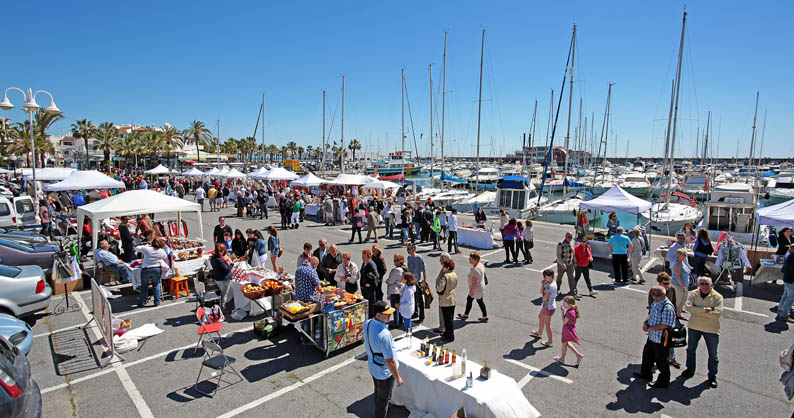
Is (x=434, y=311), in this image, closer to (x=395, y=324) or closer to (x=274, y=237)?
(x=395, y=324)

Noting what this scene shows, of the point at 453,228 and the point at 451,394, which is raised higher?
the point at 453,228

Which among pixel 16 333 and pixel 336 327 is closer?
pixel 16 333

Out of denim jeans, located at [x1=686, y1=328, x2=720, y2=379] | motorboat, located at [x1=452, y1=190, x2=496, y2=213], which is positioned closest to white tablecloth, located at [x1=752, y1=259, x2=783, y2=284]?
denim jeans, located at [x1=686, y1=328, x2=720, y2=379]

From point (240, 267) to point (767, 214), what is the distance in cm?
1347

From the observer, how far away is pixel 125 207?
38.2 ft

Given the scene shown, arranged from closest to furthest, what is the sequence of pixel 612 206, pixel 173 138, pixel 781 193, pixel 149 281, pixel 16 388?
pixel 16 388 → pixel 149 281 → pixel 612 206 → pixel 781 193 → pixel 173 138

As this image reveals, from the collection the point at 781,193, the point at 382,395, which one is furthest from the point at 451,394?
the point at 781,193

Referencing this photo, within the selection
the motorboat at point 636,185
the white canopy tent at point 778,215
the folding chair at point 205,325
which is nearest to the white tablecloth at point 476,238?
the white canopy tent at point 778,215

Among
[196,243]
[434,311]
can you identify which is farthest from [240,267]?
[434,311]

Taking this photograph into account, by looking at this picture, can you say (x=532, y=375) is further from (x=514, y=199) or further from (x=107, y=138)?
(x=107, y=138)

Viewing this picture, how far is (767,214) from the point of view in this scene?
1057 cm

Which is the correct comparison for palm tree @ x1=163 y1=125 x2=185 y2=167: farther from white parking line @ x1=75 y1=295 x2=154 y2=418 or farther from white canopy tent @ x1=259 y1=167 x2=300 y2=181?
white parking line @ x1=75 y1=295 x2=154 y2=418

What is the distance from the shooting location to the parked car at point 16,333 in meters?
6.13

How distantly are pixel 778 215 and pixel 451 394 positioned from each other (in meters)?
11.1
